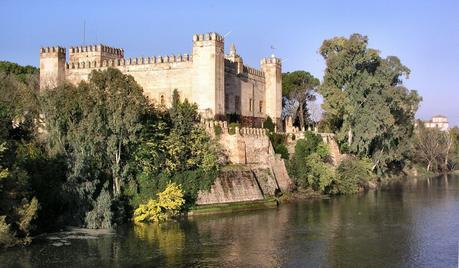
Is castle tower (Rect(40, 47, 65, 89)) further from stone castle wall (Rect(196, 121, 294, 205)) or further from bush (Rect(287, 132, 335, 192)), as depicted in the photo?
bush (Rect(287, 132, 335, 192))

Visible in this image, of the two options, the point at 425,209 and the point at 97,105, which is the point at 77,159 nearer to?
the point at 97,105

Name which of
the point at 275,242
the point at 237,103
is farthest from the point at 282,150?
the point at 275,242

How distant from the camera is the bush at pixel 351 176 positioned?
44469mm

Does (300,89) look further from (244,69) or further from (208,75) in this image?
(208,75)

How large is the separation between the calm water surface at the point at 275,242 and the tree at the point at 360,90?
13.7 meters

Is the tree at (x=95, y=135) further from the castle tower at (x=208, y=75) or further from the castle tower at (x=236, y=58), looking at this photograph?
the castle tower at (x=236, y=58)

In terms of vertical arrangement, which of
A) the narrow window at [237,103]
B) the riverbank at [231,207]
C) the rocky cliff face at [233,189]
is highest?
the narrow window at [237,103]

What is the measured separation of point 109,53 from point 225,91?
11027 millimetres

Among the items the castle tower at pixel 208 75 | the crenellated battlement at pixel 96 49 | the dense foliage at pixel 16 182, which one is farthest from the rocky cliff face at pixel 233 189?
the crenellated battlement at pixel 96 49

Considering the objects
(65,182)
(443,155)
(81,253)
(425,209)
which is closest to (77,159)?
(65,182)

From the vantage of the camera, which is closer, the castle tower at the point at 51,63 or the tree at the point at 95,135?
the tree at the point at 95,135

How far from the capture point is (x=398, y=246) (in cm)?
2450

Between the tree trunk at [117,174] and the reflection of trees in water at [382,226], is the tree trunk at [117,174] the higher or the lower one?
the higher one

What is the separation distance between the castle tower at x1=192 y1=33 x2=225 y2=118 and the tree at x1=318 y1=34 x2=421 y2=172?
10.0 meters
